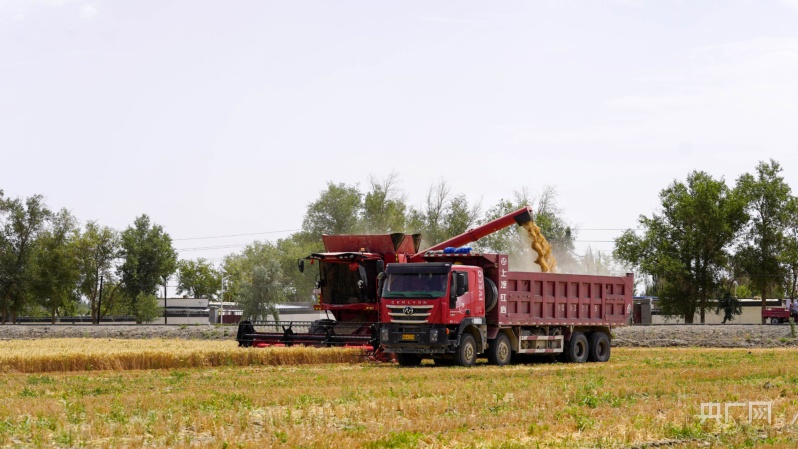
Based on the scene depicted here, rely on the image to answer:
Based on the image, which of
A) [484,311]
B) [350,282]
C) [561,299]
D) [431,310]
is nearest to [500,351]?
[484,311]

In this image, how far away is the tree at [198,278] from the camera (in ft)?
508

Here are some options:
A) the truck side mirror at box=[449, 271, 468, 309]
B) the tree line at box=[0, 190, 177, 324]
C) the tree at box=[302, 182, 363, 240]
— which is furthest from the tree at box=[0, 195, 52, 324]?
the truck side mirror at box=[449, 271, 468, 309]

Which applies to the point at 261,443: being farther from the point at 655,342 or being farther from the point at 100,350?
the point at 655,342

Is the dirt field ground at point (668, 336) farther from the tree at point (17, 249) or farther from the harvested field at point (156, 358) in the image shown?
the tree at point (17, 249)

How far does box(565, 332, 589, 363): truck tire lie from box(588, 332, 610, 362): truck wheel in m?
0.29

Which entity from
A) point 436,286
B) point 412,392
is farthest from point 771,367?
point 412,392

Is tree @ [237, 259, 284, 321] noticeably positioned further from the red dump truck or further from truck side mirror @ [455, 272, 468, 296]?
truck side mirror @ [455, 272, 468, 296]

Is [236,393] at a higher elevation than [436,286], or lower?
lower

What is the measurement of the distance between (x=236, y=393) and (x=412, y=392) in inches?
122

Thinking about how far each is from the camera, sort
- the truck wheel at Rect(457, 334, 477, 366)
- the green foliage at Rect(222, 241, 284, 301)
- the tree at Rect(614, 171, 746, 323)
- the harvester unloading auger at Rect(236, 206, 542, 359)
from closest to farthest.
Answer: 1. the truck wheel at Rect(457, 334, 477, 366)
2. the harvester unloading auger at Rect(236, 206, 542, 359)
3. the tree at Rect(614, 171, 746, 323)
4. the green foliage at Rect(222, 241, 284, 301)

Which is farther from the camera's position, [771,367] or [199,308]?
[199,308]

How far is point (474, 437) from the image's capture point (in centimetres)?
1233

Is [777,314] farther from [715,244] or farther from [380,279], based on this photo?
[380,279]

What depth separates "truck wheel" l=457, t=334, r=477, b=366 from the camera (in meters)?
27.5
